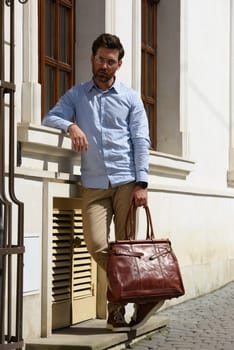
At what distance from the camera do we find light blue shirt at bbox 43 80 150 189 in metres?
7.42

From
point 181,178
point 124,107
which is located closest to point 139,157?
point 124,107

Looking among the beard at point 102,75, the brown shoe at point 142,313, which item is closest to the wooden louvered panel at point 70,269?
the brown shoe at point 142,313

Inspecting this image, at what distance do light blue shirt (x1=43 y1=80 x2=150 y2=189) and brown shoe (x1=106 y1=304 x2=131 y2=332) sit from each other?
2.92 feet

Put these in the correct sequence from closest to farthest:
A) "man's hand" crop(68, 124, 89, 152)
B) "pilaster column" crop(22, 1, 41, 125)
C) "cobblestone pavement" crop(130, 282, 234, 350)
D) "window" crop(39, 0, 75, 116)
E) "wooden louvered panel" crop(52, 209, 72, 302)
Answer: "pilaster column" crop(22, 1, 41, 125)
"man's hand" crop(68, 124, 89, 152)
"cobblestone pavement" crop(130, 282, 234, 350)
"wooden louvered panel" crop(52, 209, 72, 302)
"window" crop(39, 0, 75, 116)

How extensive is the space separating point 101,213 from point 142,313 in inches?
31.4

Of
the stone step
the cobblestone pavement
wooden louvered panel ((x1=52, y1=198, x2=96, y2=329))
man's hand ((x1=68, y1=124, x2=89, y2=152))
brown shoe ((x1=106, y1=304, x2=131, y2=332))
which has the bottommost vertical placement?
the cobblestone pavement

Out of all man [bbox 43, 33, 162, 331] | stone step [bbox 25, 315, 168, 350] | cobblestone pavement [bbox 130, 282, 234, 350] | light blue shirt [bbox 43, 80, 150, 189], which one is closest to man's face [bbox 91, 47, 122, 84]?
man [bbox 43, 33, 162, 331]

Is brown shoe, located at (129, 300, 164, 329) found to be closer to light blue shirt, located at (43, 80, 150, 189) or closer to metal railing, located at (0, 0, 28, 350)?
light blue shirt, located at (43, 80, 150, 189)

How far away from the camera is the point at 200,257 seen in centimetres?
1117

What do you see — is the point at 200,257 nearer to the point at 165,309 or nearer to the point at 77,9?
the point at 165,309

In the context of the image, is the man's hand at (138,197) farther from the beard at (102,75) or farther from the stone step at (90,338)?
the stone step at (90,338)

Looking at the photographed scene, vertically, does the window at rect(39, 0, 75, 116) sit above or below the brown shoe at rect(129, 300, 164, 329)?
above

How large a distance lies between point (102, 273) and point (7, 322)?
2233 millimetres

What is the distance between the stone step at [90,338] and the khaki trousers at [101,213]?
0.51 meters
